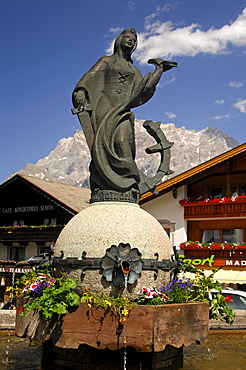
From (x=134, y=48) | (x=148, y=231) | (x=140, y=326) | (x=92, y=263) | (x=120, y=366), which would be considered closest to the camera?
(x=140, y=326)

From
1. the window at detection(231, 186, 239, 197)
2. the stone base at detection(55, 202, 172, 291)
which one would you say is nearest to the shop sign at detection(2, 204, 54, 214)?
the window at detection(231, 186, 239, 197)

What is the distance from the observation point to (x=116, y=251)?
334 inches

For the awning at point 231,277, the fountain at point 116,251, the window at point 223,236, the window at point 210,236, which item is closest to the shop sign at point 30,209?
the window at point 210,236

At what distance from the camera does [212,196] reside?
31047 millimetres

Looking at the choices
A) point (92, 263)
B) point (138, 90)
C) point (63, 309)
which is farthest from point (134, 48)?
point (63, 309)

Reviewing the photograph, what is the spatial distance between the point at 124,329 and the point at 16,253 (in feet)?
110

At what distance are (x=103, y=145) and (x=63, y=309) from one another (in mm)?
3752

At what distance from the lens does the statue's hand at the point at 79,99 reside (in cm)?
1051

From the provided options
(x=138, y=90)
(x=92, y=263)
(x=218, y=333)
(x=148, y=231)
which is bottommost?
(x=218, y=333)

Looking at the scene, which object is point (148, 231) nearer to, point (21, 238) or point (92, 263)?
point (92, 263)

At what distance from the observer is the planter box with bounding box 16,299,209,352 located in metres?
7.44

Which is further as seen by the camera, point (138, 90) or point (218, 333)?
point (218, 333)

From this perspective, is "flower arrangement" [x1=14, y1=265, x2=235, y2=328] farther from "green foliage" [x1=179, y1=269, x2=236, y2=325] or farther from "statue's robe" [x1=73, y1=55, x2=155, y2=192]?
A: "statue's robe" [x1=73, y1=55, x2=155, y2=192]

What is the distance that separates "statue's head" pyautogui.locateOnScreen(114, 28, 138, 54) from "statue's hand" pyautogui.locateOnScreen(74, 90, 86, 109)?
54.4 inches
